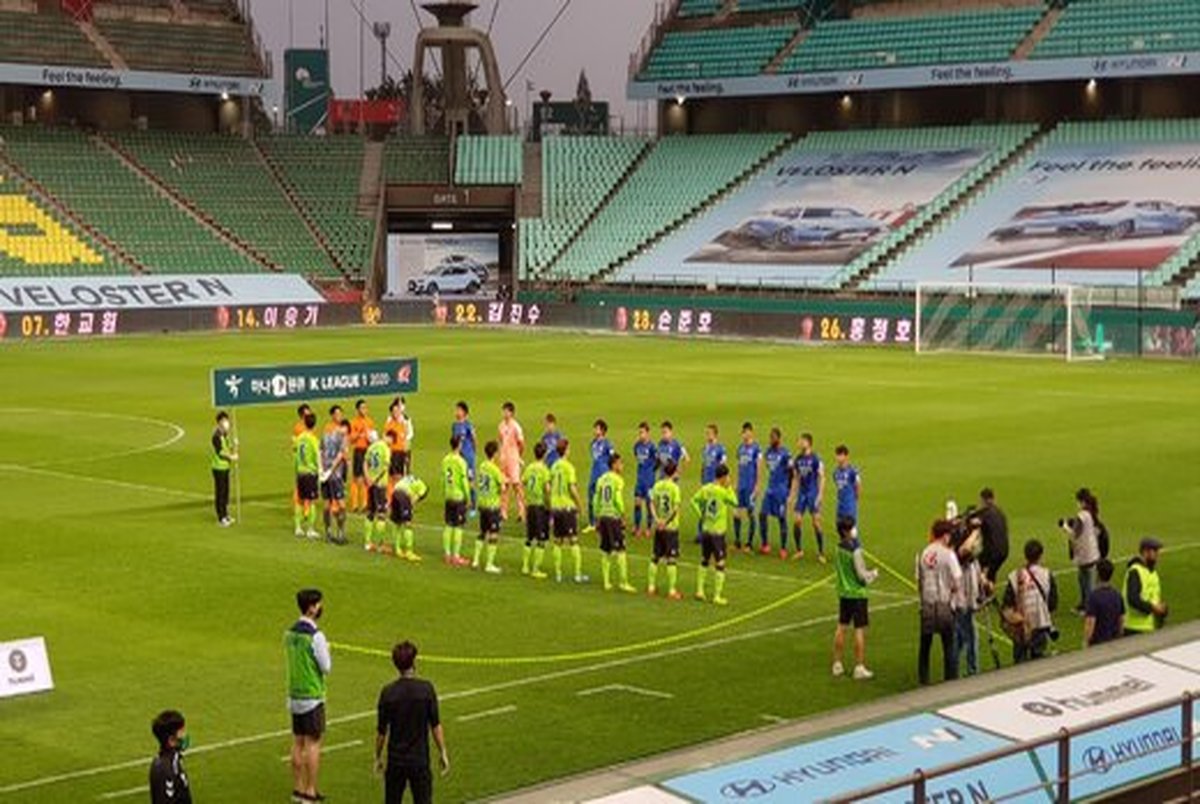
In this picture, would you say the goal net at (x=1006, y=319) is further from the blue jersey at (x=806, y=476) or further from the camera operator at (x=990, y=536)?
the camera operator at (x=990, y=536)

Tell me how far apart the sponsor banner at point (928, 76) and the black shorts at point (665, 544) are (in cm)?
5746

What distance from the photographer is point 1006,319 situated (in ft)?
224

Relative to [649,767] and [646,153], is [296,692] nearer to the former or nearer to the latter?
[649,767]

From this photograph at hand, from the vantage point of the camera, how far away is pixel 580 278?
89125mm

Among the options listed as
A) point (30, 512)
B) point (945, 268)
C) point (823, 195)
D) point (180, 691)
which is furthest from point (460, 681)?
point (823, 195)

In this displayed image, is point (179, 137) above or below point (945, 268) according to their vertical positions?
above

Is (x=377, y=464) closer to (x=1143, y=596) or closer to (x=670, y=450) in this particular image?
(x=670, y=450)

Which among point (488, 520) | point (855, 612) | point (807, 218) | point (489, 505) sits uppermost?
point (807, 218)

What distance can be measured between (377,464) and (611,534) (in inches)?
197

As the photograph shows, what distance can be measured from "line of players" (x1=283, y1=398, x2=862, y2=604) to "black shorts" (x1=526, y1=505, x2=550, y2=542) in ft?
0.07

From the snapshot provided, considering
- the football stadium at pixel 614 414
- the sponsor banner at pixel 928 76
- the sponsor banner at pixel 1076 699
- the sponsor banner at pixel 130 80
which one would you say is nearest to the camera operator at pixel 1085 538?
the football stadium at pixel 614 414

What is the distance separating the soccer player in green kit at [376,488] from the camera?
2970 cm

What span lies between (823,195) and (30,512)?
57737mm

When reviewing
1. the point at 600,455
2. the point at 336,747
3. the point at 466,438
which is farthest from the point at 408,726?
the point at 466,438
